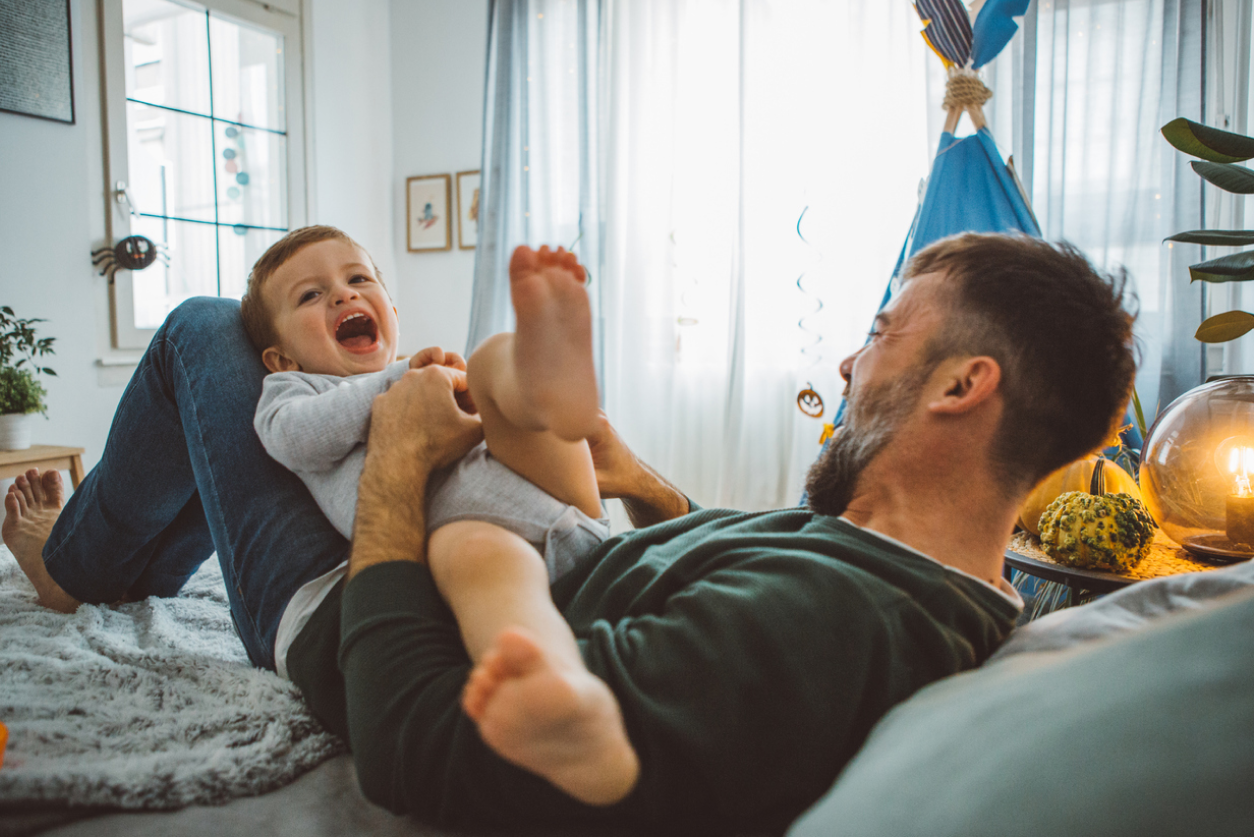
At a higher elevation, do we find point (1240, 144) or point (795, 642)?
point (1240, 144)

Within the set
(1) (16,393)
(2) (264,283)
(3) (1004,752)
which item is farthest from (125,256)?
(3) (1004,752)

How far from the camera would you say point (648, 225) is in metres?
3.62

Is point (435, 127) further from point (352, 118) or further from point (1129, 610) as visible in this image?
point (1129, 610)

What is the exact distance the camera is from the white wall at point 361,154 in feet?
9.84

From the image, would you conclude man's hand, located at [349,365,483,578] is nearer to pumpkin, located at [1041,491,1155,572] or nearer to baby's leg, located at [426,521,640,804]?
baby's leg, located at [426,521,640,804]

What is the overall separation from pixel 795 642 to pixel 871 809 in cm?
18

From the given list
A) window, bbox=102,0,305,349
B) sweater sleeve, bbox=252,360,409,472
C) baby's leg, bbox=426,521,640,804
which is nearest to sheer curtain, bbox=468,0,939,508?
window, bbox=102,0,305,349

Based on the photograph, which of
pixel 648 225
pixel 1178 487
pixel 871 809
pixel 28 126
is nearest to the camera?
pixel 871 809

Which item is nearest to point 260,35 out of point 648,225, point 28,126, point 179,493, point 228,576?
point 28,126

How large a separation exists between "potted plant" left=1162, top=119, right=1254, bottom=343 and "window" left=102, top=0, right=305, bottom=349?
3627 mm


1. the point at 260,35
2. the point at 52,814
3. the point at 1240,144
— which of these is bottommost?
the point at 52,814

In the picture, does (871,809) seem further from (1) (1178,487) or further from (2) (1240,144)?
(2) (1240,144)

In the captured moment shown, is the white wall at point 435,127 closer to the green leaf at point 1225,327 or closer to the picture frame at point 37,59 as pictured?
the picture frame at point 37,59

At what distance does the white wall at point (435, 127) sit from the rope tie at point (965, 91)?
2.61 meters
